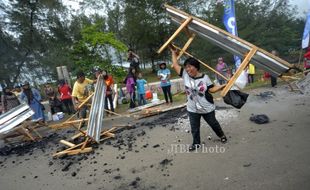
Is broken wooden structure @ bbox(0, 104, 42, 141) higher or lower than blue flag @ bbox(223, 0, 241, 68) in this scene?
lower

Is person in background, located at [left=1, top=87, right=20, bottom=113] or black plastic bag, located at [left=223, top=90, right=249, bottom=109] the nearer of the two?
black plastic bag, located at [left=223, top=90, right=249, bottom=109]

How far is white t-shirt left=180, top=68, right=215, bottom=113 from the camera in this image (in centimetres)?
530

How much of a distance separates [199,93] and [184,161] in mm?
1219

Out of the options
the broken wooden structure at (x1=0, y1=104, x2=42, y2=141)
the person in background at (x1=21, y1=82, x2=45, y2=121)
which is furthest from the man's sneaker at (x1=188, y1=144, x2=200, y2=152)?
the person in background at (x1=21, y1=82, x2=45, y2=121)

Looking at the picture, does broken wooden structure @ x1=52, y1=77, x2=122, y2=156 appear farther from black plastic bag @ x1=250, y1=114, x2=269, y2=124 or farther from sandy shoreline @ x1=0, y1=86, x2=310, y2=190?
black plastic bag @ x1=250, y1=114, x2=269, y2=124

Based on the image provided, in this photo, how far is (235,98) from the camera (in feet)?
17.1

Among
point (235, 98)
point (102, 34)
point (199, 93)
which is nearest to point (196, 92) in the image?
point (199, 93)

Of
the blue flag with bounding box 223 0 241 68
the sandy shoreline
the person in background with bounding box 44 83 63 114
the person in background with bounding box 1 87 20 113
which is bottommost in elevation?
the sandy shoreline

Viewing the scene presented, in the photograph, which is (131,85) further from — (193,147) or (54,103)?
(193,147)

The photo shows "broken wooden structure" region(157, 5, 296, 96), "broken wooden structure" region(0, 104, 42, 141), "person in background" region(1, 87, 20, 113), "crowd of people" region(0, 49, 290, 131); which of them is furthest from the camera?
"person in background" region(1, 87, 20, 113)

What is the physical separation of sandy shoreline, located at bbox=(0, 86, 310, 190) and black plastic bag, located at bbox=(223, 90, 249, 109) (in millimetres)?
803

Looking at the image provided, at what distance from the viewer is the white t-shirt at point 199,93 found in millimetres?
5305

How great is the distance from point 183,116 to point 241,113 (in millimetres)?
1584

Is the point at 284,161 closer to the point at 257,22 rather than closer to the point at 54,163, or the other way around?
the point at 54,163
